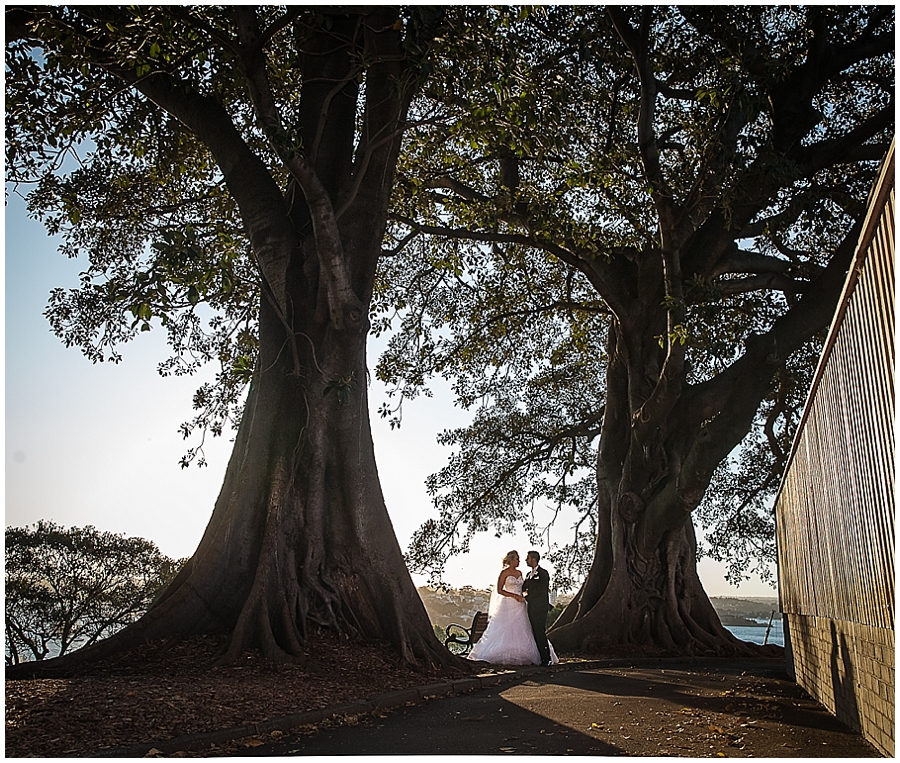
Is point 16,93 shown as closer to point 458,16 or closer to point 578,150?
point 458,16

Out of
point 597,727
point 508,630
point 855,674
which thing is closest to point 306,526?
point 597,727

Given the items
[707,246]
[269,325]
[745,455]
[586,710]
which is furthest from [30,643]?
[745,455]

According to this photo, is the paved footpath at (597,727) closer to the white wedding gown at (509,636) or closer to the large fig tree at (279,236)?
the large fig tree at (279,236)

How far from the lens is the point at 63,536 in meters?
13.6

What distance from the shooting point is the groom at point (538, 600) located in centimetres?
1140

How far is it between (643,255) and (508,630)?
21.5 feet

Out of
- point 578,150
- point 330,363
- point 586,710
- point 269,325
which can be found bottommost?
point 586,710

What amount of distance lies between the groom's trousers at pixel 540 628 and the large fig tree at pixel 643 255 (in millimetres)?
2206

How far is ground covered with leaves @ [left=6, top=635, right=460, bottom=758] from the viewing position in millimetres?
4789

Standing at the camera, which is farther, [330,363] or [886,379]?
[330,363]

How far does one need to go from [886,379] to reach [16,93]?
823 cm

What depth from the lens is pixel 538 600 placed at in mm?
11664

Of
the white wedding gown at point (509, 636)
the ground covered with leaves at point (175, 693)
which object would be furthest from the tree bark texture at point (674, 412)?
the ground covered with leaves at point (175, 693)

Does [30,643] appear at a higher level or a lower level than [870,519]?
lower
